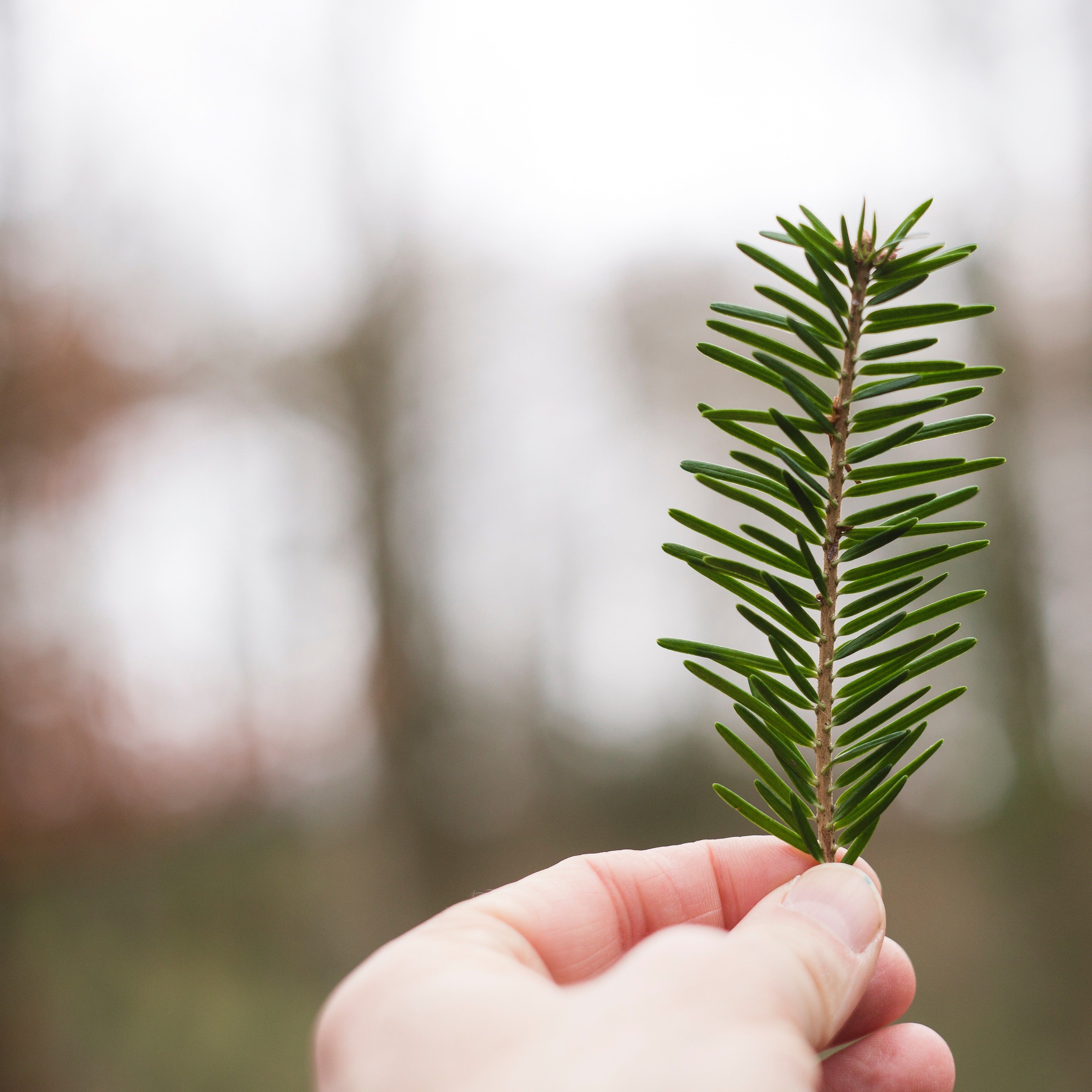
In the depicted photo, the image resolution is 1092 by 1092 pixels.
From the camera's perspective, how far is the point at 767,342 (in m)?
0.26

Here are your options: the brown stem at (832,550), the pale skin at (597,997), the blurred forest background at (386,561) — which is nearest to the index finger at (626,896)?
the pale skin at (597,997)

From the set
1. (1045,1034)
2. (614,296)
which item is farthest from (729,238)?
(1045,1034)

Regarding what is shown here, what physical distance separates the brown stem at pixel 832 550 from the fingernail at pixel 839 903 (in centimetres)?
3

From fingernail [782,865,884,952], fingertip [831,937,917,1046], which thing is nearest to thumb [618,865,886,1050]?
fingernail [782,865,884,952]

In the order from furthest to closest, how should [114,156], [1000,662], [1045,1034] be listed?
[114,156] < [1000,662] < [1045,1034]

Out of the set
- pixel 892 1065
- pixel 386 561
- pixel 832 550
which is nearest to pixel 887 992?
pixel 892 1065

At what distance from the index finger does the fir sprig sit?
4.7 inches

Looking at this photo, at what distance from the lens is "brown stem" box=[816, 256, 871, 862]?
25 centimetres

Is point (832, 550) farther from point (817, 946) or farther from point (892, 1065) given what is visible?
point (892, 1065)

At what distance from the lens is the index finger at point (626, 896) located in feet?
1.21

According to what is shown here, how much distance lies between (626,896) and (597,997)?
0.17m

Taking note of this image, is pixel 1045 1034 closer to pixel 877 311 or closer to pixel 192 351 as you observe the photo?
pixel 877 311

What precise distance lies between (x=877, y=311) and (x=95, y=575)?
4.72ft

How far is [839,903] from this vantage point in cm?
30
